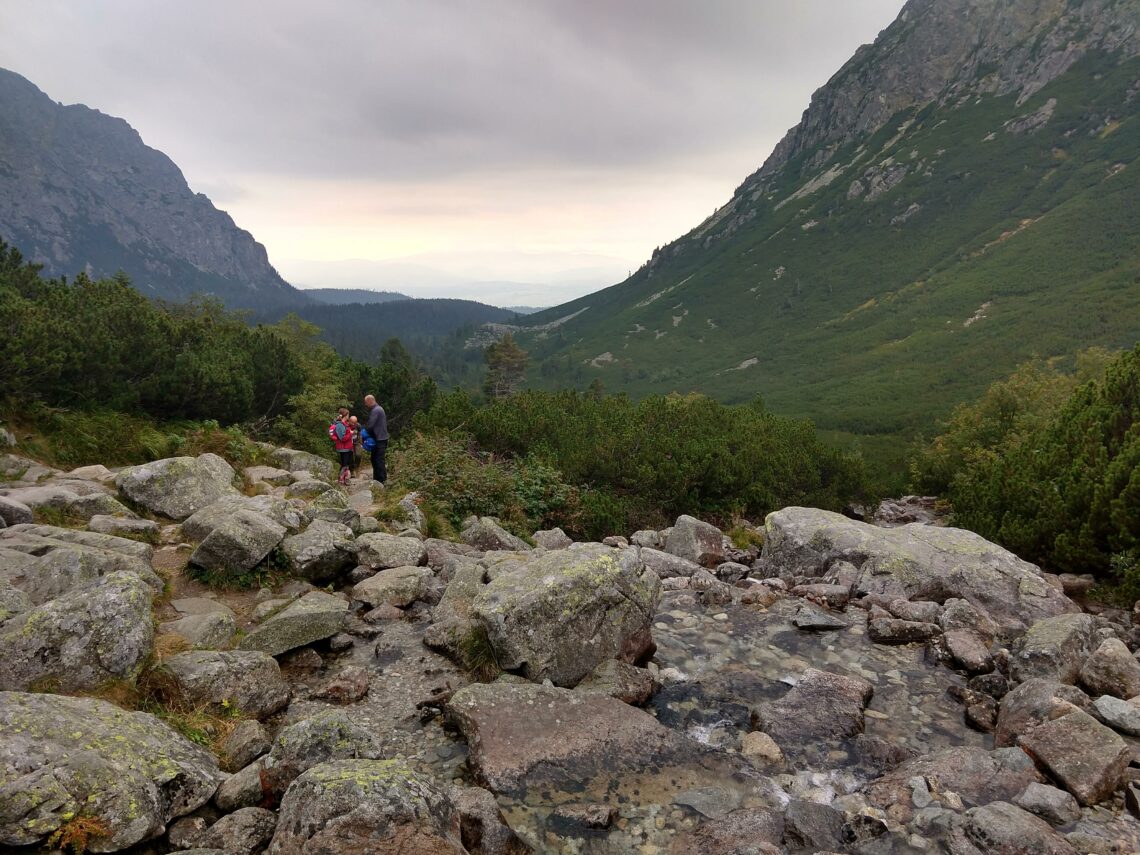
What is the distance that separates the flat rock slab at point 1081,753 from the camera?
5945mm

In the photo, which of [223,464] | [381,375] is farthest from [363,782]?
[381,375]

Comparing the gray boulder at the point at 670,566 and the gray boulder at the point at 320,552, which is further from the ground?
the gray boulder at the point at 320,552

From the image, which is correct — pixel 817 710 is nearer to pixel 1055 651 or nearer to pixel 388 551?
pixel 1055 651

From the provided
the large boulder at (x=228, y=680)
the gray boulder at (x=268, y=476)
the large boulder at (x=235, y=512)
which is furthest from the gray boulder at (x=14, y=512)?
the gray boulder at (x=268, y=476)

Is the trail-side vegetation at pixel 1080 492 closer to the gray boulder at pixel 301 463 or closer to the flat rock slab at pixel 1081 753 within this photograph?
the flat rock slab at pixel 1081 753

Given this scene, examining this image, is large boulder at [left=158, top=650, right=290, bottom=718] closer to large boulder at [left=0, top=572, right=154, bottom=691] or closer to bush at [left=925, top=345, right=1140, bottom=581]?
large boulder at [left=0, top=572, right=154, bottom=691]

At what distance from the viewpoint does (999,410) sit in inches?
1737

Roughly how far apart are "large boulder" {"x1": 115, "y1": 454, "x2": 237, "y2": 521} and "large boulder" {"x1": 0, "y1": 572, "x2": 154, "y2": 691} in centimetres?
599

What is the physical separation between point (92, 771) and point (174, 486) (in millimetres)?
9046

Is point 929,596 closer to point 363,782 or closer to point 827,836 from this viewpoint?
point 827,836

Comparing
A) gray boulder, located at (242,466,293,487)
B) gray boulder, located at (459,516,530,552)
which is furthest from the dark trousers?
gray boulder, located at (459,516,530,552)

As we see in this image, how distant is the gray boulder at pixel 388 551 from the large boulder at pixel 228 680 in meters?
3.98

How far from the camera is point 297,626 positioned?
330 inches

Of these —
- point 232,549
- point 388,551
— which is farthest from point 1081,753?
point 232,549
